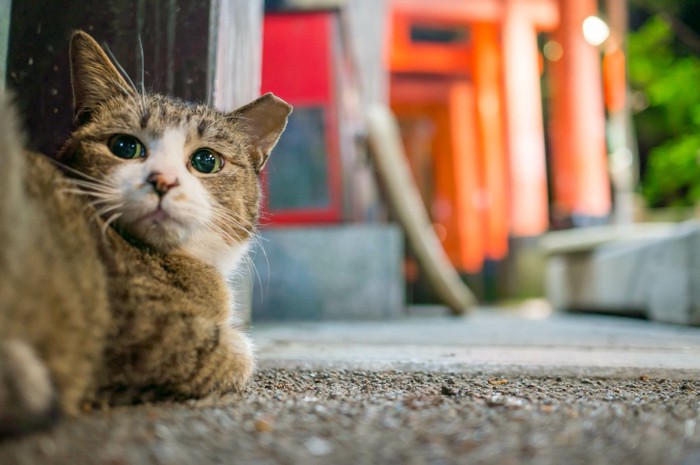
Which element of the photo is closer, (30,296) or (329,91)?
(30,296)

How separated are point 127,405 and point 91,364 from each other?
12cm

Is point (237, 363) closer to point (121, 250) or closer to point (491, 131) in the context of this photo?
point (121, 250)

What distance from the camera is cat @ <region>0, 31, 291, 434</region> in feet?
2.96

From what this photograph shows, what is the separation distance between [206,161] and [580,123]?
7436 millimetres

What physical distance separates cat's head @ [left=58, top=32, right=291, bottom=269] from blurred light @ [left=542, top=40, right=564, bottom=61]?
25.6 feet

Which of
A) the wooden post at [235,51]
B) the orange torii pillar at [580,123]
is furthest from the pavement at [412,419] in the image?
the orange torii pillar at [580,123]

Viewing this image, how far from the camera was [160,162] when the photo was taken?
1.24 m

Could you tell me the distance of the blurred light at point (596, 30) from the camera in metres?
7.42

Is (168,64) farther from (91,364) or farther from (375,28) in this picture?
(375,28)

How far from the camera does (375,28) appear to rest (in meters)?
7.14

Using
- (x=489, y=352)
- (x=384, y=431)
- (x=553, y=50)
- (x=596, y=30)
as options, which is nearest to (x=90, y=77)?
(x=384, y=431)

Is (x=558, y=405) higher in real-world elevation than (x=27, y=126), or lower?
lower

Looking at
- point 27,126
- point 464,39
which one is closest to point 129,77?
point 27,126

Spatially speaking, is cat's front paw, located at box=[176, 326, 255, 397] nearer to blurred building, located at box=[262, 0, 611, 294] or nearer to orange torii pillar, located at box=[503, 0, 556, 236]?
blurred building, located at box=[262, 0, 611, 294]
